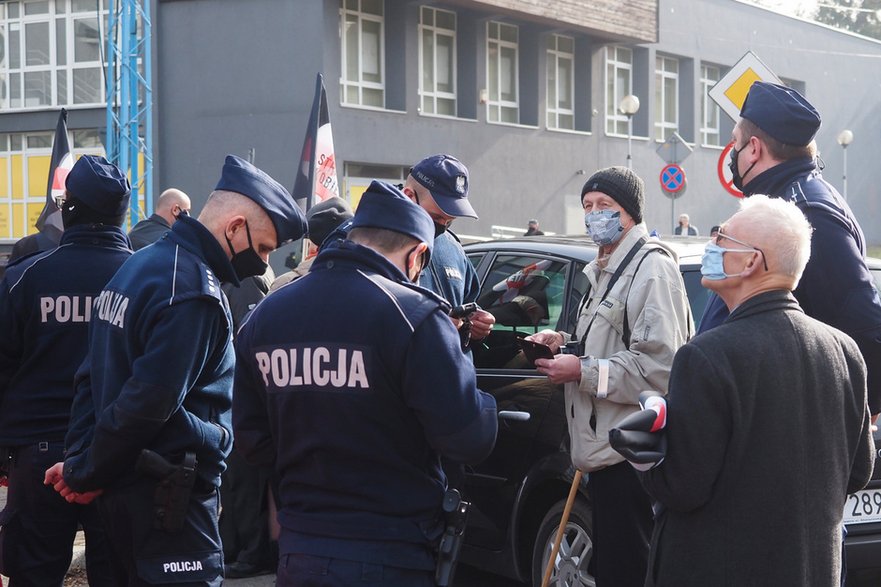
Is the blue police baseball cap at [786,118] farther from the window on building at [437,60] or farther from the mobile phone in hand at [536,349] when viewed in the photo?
the window on building at [437,60]

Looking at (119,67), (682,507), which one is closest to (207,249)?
(682,507)

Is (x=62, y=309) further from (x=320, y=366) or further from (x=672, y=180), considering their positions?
(x=672, y=180)

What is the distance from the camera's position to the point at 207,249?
3914mm

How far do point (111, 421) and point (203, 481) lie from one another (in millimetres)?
388

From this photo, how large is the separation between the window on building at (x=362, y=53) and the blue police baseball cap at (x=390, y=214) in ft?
67.3

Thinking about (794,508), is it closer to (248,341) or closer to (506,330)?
(248,341)

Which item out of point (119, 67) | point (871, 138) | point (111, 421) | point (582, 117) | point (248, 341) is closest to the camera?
point (248, 341)

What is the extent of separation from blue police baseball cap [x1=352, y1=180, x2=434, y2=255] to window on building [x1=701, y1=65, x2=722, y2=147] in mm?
31035

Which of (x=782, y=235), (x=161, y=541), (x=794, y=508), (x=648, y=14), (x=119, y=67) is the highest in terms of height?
(x=648, y=14)

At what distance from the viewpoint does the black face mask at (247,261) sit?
3.99 metres

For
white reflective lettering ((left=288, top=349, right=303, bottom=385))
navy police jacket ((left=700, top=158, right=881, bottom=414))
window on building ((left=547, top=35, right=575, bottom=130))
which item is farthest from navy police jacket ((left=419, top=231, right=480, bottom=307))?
window on building ((left=547, top=35, right=575, bottom=130))

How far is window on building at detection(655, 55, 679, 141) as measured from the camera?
Answer: 104ft

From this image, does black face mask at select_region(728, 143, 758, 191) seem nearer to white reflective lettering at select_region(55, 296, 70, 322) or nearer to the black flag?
white reflective lettering at select_region(55, 296, 70, 322)

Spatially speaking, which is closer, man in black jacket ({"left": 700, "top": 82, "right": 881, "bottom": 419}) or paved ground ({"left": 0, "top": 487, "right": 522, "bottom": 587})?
man in black jacket ({"left": 700, "top": 82, "right": 881, "bottom": 419})
